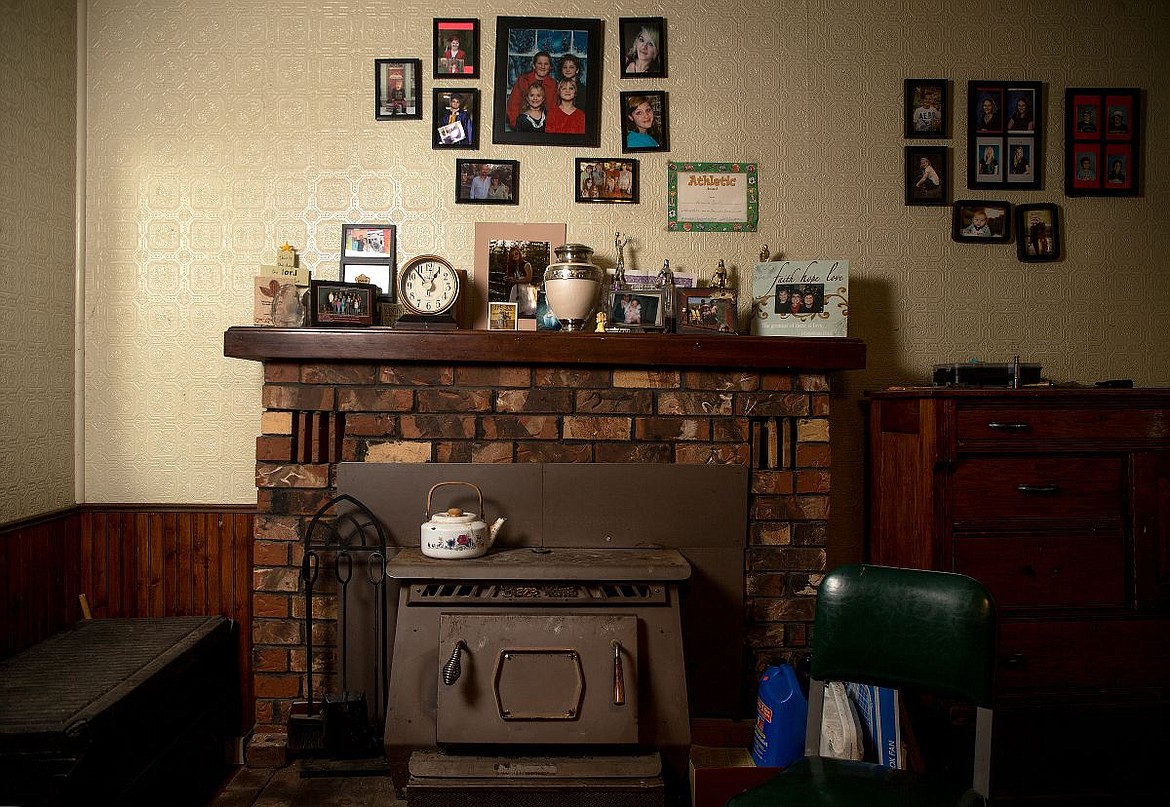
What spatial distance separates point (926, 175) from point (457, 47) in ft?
5.89

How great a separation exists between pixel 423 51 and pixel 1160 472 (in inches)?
111

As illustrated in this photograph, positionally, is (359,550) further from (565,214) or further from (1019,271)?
(1019,271)

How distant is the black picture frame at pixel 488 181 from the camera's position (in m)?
2.50

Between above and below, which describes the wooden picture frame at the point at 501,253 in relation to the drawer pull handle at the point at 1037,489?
above

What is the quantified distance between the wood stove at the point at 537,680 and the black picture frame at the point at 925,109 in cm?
185

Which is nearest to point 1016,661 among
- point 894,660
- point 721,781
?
point 894,660

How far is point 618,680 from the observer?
1.80 metres

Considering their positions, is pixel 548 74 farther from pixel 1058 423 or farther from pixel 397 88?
pixel 1058 423

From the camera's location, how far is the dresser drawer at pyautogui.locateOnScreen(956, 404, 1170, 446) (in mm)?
2068

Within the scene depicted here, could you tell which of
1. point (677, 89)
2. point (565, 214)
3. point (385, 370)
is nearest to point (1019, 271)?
point (677, 89)

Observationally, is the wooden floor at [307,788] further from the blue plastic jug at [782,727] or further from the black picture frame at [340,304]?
the black picture frame at [340,304]

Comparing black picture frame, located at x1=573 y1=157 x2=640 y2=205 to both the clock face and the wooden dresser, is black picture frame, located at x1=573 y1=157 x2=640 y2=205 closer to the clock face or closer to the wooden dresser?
the clock face

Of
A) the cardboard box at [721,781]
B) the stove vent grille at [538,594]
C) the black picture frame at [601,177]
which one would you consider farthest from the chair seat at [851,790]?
the black picture frame at [601,177]

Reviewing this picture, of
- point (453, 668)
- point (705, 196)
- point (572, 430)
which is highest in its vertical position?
point (705, 196)
